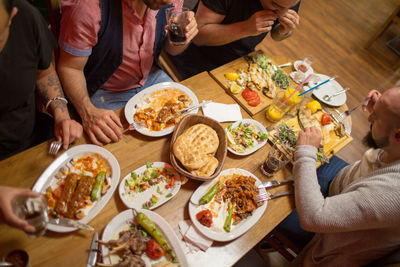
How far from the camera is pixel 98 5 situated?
1.82 m

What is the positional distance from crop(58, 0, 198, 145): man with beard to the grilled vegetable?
68 cm

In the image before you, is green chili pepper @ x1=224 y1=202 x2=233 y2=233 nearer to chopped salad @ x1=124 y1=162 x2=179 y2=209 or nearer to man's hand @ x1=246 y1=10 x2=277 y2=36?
chopped salad @ x1=124 y1=162 x2=179 y2=209

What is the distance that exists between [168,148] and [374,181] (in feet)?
4.98

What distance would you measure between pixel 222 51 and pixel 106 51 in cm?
160

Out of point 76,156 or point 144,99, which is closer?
point 76,156

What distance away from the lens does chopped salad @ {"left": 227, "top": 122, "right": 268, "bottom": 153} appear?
6.57 feet

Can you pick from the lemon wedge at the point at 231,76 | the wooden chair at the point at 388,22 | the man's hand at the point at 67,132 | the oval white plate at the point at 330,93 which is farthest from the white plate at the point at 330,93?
the wooden chair at the point at 388,22

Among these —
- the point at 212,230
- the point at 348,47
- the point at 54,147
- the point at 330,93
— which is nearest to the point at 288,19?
the point at 330,93

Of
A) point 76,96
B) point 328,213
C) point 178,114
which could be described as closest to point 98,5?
point 76,96

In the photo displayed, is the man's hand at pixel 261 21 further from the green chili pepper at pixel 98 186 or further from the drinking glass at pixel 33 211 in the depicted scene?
the drinking glass at pixel 33 211

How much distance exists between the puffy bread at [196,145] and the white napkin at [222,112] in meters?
0.31

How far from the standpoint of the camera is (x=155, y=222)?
1479mm

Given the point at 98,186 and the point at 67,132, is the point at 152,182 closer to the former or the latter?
the point at 98,186

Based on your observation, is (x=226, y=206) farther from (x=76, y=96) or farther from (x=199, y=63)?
(x=199, y=63)
